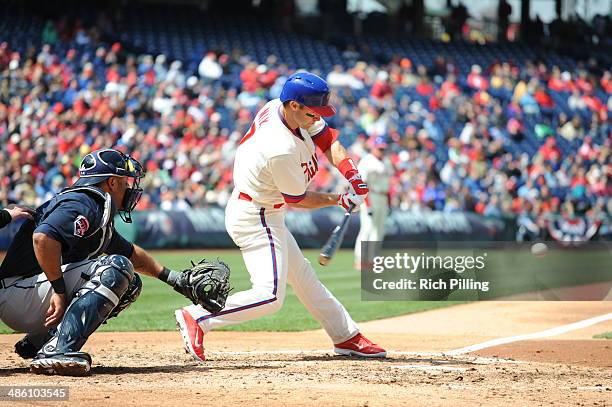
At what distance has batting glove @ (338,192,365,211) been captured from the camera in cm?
651

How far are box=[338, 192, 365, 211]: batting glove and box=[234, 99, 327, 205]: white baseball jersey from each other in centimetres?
26

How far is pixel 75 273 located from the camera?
19.5 feet

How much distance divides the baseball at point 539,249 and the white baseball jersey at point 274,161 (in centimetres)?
890

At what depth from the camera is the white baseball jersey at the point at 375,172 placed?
14695 millimetres

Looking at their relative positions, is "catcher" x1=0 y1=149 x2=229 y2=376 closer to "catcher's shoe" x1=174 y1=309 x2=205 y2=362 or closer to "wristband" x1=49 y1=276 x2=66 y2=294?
"wristband" x1=49 y1=276 x2=66 y2=294

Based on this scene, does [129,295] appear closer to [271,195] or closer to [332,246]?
[271,195]

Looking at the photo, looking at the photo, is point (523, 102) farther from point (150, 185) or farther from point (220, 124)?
point (150, 185)

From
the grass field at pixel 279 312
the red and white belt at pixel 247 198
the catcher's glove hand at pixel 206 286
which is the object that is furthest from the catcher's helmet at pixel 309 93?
the grass field at pixel 279 312

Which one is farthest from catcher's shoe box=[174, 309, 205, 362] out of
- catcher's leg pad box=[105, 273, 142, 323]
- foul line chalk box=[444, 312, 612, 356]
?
foul line chalk box=[444, 312, 612, 356]

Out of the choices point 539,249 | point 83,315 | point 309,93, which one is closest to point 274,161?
point 309,93

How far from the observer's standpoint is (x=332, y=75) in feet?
85.3

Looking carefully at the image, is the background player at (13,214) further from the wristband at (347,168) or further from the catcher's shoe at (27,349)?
the wristband at (347,168)

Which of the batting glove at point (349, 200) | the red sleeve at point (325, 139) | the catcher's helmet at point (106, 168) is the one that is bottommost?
the batting glove at point (349, 200)

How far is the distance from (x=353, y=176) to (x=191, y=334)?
4.88 ft
